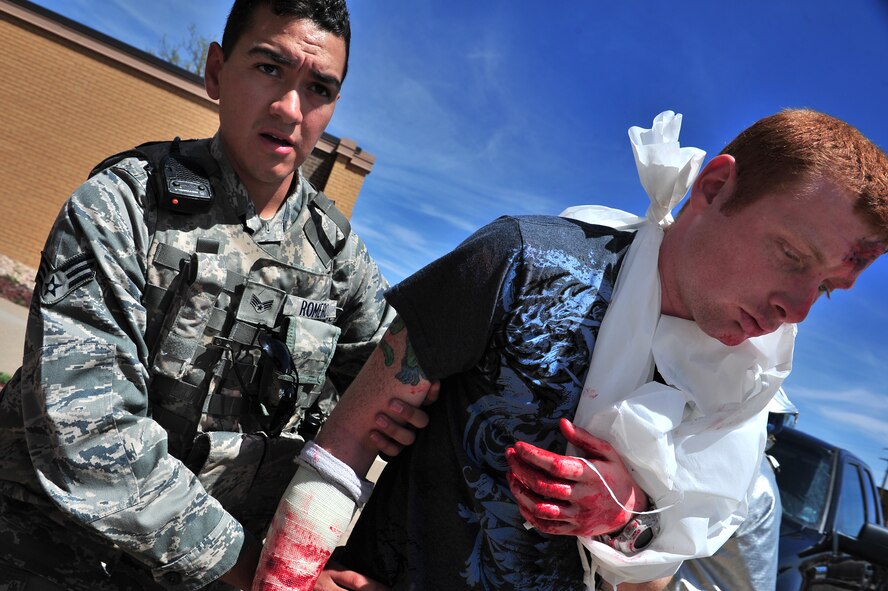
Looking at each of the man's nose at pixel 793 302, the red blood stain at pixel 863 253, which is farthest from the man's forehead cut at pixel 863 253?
the man's nose at pixel 793 302

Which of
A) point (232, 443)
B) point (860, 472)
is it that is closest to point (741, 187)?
point (232, 443)

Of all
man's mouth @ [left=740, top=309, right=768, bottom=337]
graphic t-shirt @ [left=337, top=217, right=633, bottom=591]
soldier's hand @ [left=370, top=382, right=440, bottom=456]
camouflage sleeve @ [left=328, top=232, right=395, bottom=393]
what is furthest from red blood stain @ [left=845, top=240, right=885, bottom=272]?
camouflage sleeve @ [left=328, top=232, right=395, bottom=393]

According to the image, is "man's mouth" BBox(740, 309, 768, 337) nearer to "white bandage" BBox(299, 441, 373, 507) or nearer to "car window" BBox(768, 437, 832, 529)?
"white bandage" BBox(299, 441, 373, 507)

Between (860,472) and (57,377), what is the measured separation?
7.24 meters

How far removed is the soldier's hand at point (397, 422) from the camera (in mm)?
1854

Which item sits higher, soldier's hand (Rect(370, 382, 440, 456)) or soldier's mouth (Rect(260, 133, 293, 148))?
soldier's mouth (Rect(260, 133, 293, 148))

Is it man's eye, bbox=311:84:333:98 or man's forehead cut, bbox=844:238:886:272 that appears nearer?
man's forehead cut, bbox=844:238:886:272

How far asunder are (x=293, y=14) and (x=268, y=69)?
0.56 feet

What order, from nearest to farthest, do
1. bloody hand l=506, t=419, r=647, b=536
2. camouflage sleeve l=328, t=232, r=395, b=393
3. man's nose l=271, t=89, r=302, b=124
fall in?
bloody hand l=506, t=419, r=647, b=536 → man's nose l=271, t=89, r=302, b=124 → camouflage sleeve l=328, t=232, r=395, b=393

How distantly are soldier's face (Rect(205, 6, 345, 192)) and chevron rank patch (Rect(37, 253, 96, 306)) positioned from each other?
573 millimetres

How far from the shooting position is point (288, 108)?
2029 millimetres

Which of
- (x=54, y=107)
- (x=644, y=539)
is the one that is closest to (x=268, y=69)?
(x=644, y=539)

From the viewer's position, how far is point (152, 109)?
1617cm

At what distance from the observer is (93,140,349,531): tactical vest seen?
1922mm
